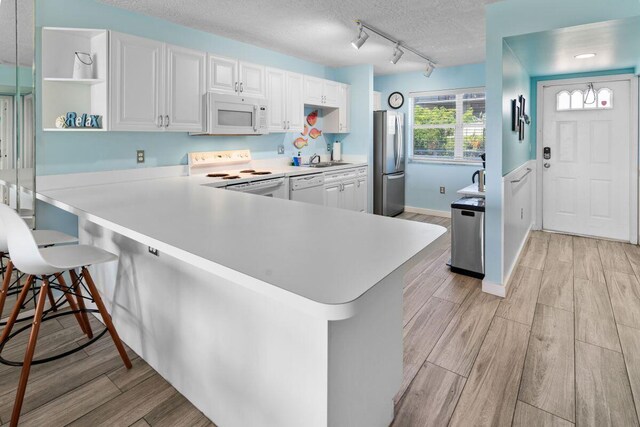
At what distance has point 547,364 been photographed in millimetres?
2098

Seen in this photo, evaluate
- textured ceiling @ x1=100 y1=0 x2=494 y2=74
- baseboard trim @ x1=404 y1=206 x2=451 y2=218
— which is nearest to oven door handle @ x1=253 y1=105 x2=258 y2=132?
textured ceiling @ x1=100 y1=0 x2=494 y2=74

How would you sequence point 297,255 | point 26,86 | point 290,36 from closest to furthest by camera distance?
1. point 297,255
2. point 26,86
3. point 290,36

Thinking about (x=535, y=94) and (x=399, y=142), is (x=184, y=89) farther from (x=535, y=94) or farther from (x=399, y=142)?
(x=535, y=94)

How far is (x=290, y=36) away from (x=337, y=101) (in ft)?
5.12

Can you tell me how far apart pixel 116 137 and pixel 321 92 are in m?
2.74

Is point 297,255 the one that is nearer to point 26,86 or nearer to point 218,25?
point 26,86

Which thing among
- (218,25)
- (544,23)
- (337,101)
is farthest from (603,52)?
(218,25)

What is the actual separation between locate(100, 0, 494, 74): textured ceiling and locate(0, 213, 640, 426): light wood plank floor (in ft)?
7.87

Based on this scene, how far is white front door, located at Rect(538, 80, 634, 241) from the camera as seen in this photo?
15.0 ft

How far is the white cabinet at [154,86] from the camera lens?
9.45ft

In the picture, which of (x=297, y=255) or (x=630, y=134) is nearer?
(x=297, y=255)

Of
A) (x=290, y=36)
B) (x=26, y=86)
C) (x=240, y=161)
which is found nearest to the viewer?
(x=26, y=86)

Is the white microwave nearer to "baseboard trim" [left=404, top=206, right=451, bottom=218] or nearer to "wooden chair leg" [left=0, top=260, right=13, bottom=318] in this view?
"wooden chair leg" [left=0, top=260, right=13, bottom=318]

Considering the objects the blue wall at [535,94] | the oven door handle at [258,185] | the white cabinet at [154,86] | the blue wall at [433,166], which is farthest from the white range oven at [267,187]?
the blue wall at [535,94]
